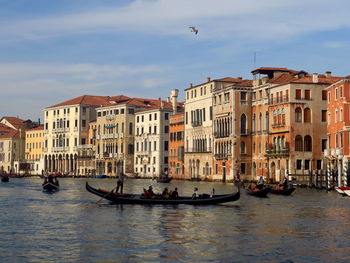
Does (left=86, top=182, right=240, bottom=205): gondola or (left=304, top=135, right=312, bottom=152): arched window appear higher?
(left=304, top=135, right=312, bottom=152): arched window

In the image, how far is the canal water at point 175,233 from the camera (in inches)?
702

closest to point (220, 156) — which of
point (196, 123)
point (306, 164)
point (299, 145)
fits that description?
point (196, 123)

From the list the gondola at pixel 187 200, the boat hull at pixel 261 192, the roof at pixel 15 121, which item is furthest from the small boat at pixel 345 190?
the roof at pixel 15 121

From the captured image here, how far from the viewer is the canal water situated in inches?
702

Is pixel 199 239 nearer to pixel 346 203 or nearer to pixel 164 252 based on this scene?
pixel 164 252

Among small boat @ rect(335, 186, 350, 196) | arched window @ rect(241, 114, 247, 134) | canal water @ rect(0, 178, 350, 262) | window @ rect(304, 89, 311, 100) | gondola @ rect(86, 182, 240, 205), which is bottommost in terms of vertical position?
canal water @ rect(0, 178, 350, 262)

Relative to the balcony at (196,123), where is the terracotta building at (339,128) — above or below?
below

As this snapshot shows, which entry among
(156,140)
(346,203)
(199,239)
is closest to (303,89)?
(346,203)

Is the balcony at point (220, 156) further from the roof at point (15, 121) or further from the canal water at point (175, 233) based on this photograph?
the roof at point (15, 121)

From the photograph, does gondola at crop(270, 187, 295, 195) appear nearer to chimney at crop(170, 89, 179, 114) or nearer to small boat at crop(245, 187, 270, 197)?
small boat at crop(245, 187, 270, 197)

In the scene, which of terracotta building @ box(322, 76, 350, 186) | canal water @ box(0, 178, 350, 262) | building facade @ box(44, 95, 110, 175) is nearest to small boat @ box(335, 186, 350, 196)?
terracotta building @ box(322, 76, 350, 186)

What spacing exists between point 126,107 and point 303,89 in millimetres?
43674

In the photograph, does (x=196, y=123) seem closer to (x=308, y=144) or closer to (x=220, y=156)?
(x=220, y=156)

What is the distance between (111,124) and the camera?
10212cm
